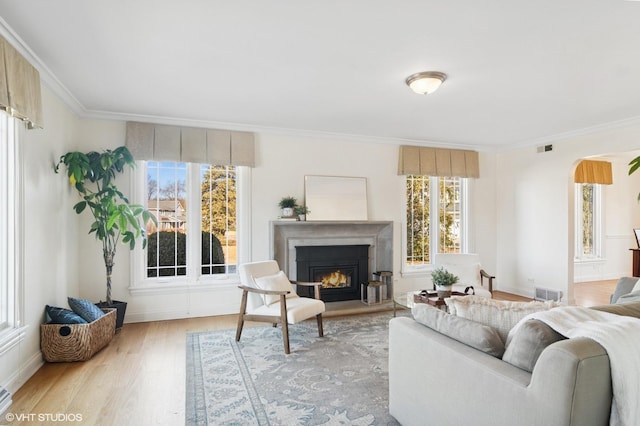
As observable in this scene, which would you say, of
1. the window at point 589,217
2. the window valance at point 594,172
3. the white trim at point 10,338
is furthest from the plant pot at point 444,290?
the window at point 589,217

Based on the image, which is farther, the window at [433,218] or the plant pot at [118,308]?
the window at [433,218]

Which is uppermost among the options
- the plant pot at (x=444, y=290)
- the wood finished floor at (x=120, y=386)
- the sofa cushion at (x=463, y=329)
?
the sofa cushion at (x=463, y=329)

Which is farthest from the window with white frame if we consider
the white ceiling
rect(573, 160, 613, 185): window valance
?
rect(573, 160, 613, 185): window valance

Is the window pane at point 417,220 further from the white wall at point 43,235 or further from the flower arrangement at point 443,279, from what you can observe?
the white wall at point 43,235

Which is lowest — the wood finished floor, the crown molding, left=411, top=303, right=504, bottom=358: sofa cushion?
the wood finished floor

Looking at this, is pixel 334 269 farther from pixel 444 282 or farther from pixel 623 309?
pixel 623 309

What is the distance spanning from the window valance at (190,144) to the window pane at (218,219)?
23 centimetres

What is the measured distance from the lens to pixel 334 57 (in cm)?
284

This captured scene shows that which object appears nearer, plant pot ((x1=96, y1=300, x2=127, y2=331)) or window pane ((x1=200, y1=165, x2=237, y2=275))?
plant pot ((x1=96, y1=300, x2=127, y2=331))

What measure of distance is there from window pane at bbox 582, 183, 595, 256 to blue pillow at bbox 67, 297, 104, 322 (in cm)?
852

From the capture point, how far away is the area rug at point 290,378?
7.79 ft

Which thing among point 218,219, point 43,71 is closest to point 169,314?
point 218,219

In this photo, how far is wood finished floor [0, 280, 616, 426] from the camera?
2.42m

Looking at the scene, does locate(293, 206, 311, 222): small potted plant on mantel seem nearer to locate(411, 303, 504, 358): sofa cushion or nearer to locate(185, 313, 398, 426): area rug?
locate(185, 313, 398, 426): area rug
